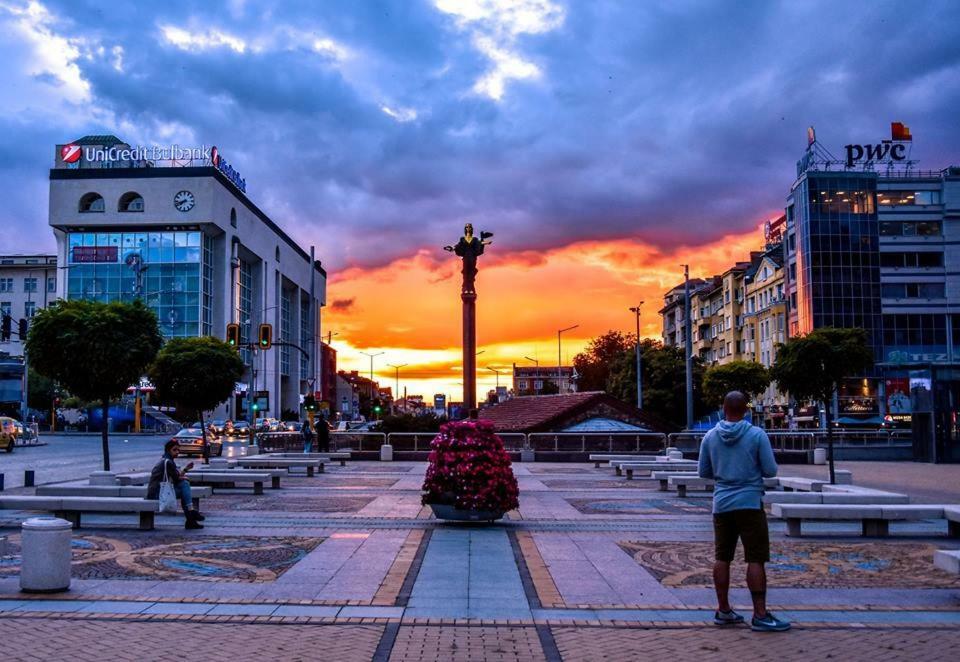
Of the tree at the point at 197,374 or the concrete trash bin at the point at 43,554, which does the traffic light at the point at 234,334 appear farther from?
the concrete trash bin at the point at 43,554

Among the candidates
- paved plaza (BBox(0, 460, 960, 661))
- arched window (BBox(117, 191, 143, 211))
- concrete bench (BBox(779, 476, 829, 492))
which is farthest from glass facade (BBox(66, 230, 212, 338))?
paved plaza (BBox(0, 460, 960, 661))

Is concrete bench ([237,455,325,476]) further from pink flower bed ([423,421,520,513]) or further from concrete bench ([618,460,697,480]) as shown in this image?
pink flower bed ([423,421,520,513])

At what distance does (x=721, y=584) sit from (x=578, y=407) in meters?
30.4

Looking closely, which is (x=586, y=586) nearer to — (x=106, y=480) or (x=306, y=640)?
(x=306, y=640)

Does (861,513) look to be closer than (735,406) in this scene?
No

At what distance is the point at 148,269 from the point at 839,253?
58219 mm

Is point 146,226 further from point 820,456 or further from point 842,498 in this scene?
point 842,498

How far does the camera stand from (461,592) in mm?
9078

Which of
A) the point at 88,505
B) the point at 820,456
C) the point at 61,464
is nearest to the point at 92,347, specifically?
the point at 88,505

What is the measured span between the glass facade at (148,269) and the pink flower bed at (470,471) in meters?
75.1

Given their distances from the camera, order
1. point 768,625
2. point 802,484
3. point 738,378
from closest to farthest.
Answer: point 768,625
point 802,484
point 738,378

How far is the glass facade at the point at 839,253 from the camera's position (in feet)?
235

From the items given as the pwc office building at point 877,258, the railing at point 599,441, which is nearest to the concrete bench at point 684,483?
the railing at point 599,441

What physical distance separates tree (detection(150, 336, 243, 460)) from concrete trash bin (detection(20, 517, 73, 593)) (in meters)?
24.3
